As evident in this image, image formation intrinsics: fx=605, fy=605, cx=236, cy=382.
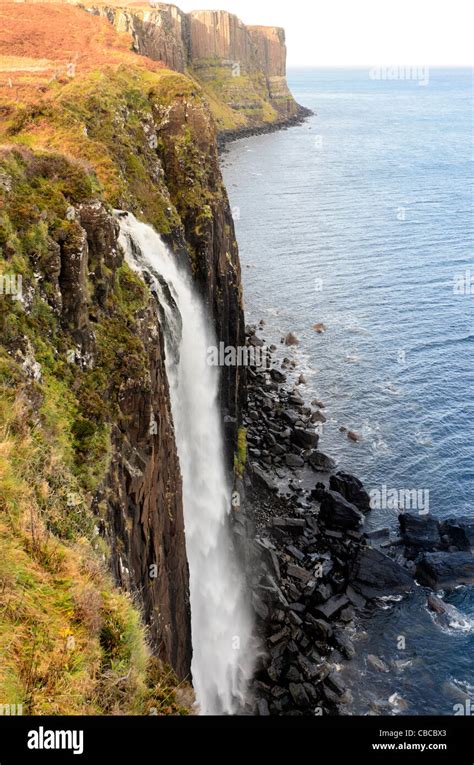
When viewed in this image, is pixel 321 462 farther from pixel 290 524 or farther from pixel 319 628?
pixel 319 628

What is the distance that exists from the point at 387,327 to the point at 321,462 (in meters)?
25.0

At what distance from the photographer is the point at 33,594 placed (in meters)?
10.8

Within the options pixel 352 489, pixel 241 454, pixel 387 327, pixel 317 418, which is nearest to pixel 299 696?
pixel 352 489

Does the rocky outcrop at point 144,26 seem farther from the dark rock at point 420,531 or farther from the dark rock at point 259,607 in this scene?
the dark rock at point 259,607

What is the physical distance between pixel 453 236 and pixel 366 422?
49.6 metres

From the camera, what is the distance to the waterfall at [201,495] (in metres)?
27.5

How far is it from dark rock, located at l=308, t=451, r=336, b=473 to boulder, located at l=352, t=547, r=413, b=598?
10.3m

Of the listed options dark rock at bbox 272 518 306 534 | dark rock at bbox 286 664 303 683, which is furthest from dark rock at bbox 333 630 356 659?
dark rock at bbox 272 518 306 534

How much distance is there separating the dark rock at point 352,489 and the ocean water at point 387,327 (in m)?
1.14

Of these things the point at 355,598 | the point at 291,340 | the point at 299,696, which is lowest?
the point at 299,696

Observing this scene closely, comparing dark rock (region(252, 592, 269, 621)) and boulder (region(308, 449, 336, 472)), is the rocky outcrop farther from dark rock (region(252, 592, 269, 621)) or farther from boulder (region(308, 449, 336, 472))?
dark rock (region(252, 592, 269, 621))

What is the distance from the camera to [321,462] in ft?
158
